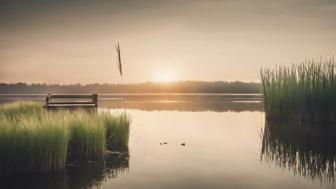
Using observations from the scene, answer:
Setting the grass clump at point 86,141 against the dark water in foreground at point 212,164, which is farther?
the grass clump at point 86,141

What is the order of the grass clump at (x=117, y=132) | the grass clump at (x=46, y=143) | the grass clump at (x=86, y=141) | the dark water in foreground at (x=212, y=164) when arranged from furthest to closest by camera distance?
the grass clump at (x=117, y=132) → the grass clump at (x=86, y=141) → the grass clump at (x=46, y=143) → the dark water in foreground at (x=212, y=164)

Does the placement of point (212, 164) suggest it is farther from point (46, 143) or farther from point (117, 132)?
point (46, 143)

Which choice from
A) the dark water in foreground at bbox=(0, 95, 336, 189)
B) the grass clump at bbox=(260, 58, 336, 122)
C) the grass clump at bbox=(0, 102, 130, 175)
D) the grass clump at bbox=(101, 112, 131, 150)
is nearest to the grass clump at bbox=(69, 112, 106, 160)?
the grass clump at bbox=(0, 102, 130, 175)

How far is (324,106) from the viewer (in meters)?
22.7

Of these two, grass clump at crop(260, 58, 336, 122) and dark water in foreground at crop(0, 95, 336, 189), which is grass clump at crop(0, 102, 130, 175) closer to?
dark water in foreground at crop(0, 95, 336, 189)

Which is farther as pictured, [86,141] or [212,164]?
[86,141]

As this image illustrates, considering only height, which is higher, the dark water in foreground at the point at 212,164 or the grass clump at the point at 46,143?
the grass clump at the point at 46,143

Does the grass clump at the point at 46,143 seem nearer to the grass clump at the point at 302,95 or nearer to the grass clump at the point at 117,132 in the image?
the grass clump at the point at 117,132

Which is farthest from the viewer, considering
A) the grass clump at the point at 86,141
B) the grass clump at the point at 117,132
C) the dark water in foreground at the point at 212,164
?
the grass clump at the point at 117,132

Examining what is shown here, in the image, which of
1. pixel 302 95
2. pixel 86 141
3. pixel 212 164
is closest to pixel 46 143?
pixel 86 141

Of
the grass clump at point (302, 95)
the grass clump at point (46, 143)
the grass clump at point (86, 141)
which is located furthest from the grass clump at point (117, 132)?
the grass clump at point (302, 95)

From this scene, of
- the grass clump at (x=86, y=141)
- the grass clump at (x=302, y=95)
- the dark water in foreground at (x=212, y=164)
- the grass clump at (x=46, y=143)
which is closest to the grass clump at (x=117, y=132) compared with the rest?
the dark water in foreground at (x=212, y=164)

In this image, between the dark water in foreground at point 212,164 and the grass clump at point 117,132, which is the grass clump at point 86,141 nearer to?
the dark water in foreground at point 212,164

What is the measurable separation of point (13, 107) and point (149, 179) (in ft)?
52.0
